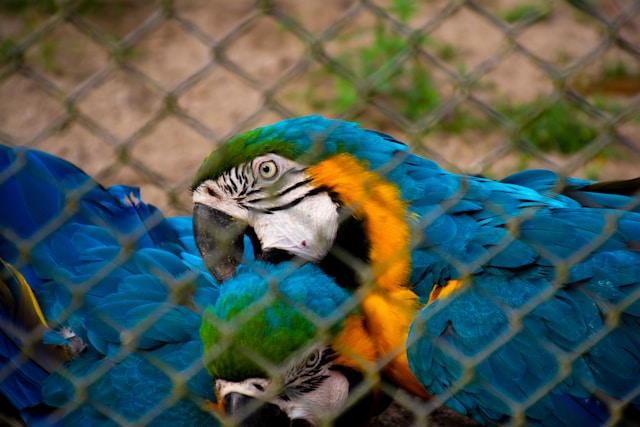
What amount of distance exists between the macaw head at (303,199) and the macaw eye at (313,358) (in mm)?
203

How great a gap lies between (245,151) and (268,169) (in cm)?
8

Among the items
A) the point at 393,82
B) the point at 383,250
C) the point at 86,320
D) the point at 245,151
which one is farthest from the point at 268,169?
the point at 393,82

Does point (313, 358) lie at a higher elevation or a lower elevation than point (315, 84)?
lower

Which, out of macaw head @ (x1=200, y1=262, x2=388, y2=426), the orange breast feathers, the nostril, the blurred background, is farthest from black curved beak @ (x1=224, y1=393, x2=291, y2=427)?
the blurred background

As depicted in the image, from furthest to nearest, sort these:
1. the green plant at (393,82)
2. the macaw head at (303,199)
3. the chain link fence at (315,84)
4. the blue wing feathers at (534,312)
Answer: the green plant at (393,82) < the chain link fence at (315,84) < the macaw head at (303,199) < the blue wing feathers at (534,312)

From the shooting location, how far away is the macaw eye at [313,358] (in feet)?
6.03

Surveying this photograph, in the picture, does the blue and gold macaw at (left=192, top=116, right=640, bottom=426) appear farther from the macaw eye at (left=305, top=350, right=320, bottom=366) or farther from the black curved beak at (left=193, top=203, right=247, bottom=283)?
the macaw eye at (left=305, top=350, right=320, bottom=366)

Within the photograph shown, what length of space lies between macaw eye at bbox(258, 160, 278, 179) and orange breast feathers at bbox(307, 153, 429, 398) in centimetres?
11

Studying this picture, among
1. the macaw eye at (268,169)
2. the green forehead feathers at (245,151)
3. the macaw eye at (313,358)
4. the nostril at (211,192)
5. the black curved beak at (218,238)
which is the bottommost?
the macaw eye at (313,358)

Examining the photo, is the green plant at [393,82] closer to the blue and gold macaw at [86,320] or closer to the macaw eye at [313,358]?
the blue and gold macaw at [86,320]

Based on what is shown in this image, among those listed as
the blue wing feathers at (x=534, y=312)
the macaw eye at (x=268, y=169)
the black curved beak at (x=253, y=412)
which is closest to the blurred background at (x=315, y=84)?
the macaw eye at (x=268, y=169)

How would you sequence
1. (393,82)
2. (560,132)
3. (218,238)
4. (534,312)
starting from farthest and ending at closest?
(393,82) < (560,132) < (218,238) < (534,312)

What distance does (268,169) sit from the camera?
2025 mm

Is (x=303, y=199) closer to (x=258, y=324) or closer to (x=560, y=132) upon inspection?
(x=258, y=324)
